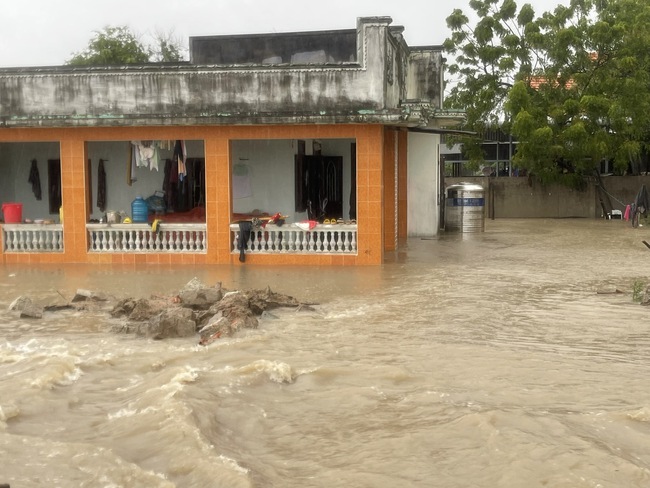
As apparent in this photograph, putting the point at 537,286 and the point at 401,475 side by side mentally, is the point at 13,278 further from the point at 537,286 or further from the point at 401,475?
the point at 401,475

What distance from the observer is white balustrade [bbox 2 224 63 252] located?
16.2m

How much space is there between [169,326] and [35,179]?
11153 mm

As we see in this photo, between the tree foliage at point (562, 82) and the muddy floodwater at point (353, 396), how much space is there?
14981 millimetres

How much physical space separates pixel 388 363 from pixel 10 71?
11178mm

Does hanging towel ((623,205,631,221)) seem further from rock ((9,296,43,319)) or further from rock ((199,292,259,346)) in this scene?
rock ((9,296,43,319))

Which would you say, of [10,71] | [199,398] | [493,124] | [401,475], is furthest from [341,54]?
[401,475]

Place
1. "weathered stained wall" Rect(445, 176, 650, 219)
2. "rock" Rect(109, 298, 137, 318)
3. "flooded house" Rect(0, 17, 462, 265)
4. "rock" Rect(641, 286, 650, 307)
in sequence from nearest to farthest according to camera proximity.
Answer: "rock" Rect(109, 298, 137, 318), "rock" Rect(641, 286, 650, 307), "flooded house" Rect(0, 17, 462, 265), "weathered stained wall" Rect(445, 176, 650, 219)

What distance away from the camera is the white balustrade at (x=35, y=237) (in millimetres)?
16234

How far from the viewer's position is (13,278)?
1411 centimetres

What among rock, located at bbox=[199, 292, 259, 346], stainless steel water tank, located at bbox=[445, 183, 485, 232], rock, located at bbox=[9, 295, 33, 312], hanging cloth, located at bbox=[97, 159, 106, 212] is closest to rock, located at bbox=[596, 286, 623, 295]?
rock, located at bbox=[199, 292, 259, 346]

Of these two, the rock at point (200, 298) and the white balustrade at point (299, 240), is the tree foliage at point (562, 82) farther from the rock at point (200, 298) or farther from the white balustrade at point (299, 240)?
the rock at point (200, 298)

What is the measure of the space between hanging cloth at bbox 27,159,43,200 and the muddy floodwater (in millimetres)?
7401

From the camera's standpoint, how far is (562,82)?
89.5 ft

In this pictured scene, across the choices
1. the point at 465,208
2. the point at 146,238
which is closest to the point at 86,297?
the point at 146,238
